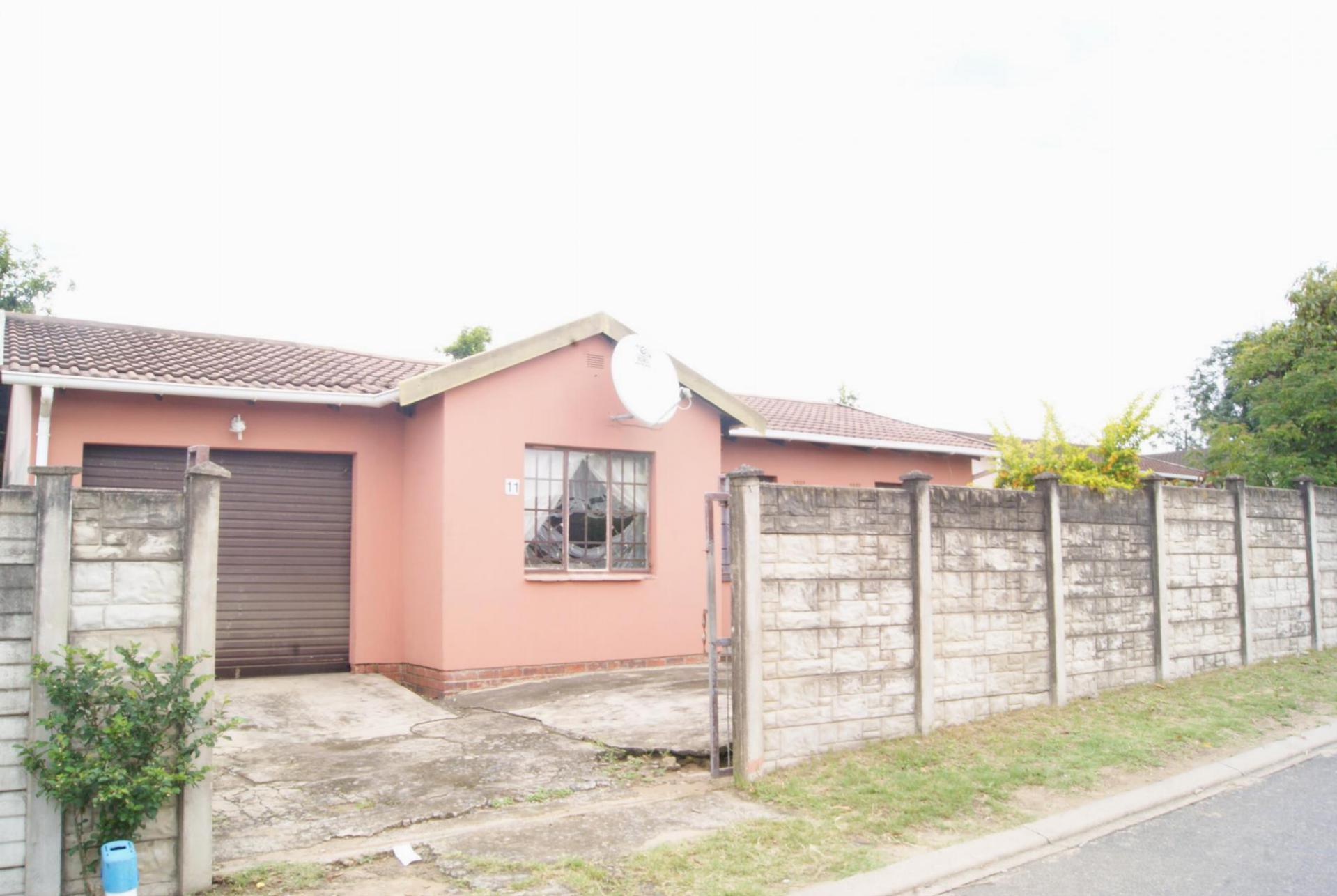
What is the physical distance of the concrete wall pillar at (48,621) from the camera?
4.68m

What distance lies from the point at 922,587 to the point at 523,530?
192 inches

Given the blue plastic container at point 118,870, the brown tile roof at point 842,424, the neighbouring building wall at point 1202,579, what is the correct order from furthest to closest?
the brown tile roof at point 842,424 → the neighbouring building wall at point 1202,579 → the blue plastic container at point 118,870

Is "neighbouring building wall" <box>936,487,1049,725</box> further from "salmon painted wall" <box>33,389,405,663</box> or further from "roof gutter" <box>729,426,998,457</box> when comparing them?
"salmon painted wall" <box>33,389,405,663</box>

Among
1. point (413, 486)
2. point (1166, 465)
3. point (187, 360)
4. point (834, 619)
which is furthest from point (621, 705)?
point (1166, 465)

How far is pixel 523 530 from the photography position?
11.2 meters

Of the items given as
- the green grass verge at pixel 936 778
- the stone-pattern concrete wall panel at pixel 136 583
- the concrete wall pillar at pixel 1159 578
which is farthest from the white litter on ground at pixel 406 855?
the concrete wall pillar at pixel 1159 578

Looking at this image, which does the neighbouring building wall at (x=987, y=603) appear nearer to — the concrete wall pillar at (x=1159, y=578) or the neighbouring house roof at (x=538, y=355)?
the concrete wall pillar at (x=1159, y=578)

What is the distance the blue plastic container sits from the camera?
4.51 m

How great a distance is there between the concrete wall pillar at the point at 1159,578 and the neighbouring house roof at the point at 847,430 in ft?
14.0

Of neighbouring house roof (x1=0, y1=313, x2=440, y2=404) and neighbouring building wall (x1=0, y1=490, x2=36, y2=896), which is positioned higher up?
neighbouring house roof (x1=0, y1=313, x2=440, y2=404)

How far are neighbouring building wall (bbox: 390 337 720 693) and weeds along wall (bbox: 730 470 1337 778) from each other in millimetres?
4412

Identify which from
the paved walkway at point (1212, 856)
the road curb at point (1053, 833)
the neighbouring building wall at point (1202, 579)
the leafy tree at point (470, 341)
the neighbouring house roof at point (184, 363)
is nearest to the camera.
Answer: the paved walkway at point (1212, 856)

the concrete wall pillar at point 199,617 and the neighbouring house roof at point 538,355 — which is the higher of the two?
the neighbouring house roof at point 538,355

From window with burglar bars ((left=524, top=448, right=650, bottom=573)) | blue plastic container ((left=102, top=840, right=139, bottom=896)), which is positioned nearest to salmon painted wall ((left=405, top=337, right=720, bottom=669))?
window with burglar bars ((left=524, top=448, right=650, bottom=573))
